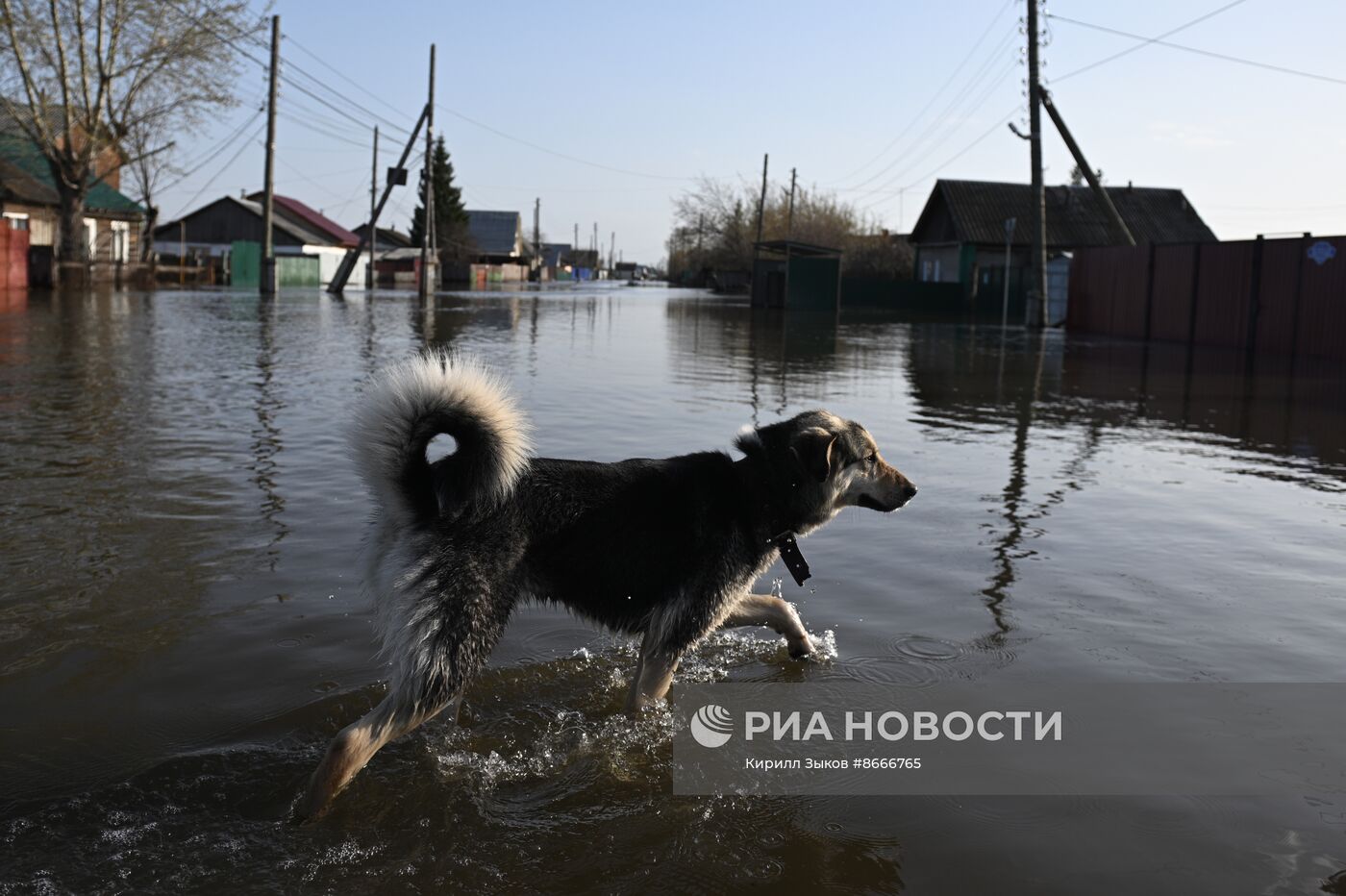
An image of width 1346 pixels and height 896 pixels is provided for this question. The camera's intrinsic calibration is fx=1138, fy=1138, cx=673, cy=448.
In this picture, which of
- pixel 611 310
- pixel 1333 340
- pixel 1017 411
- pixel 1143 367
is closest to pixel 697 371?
pixel 1017 411

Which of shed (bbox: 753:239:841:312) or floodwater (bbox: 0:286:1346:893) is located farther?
shed (bbox: 753:239:841:312)

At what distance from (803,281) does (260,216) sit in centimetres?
4671

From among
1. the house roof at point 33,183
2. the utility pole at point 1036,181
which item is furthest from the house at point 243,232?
the utility pole at point 1036,181

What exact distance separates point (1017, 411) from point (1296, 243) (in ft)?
43.2

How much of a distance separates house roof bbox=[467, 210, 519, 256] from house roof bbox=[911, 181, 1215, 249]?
63836mm

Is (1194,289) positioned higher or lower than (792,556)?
higher

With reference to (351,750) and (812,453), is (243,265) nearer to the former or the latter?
(812,453)

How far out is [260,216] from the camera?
258ft

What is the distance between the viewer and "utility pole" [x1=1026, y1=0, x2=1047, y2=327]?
32531 millimetres

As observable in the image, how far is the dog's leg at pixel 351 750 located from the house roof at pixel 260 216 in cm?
7624

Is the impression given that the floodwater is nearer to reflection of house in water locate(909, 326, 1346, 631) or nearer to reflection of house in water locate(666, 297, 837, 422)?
reflection of house in water locate(909, 326, 1346, 631)

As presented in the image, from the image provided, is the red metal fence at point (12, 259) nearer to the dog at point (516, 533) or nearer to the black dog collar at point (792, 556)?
the dog at point (516, 533)

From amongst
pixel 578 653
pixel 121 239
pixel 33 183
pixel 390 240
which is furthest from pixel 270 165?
pixel 390 240

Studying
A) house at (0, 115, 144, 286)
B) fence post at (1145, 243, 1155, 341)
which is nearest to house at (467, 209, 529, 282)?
house at (0, 115, 144, 286)
